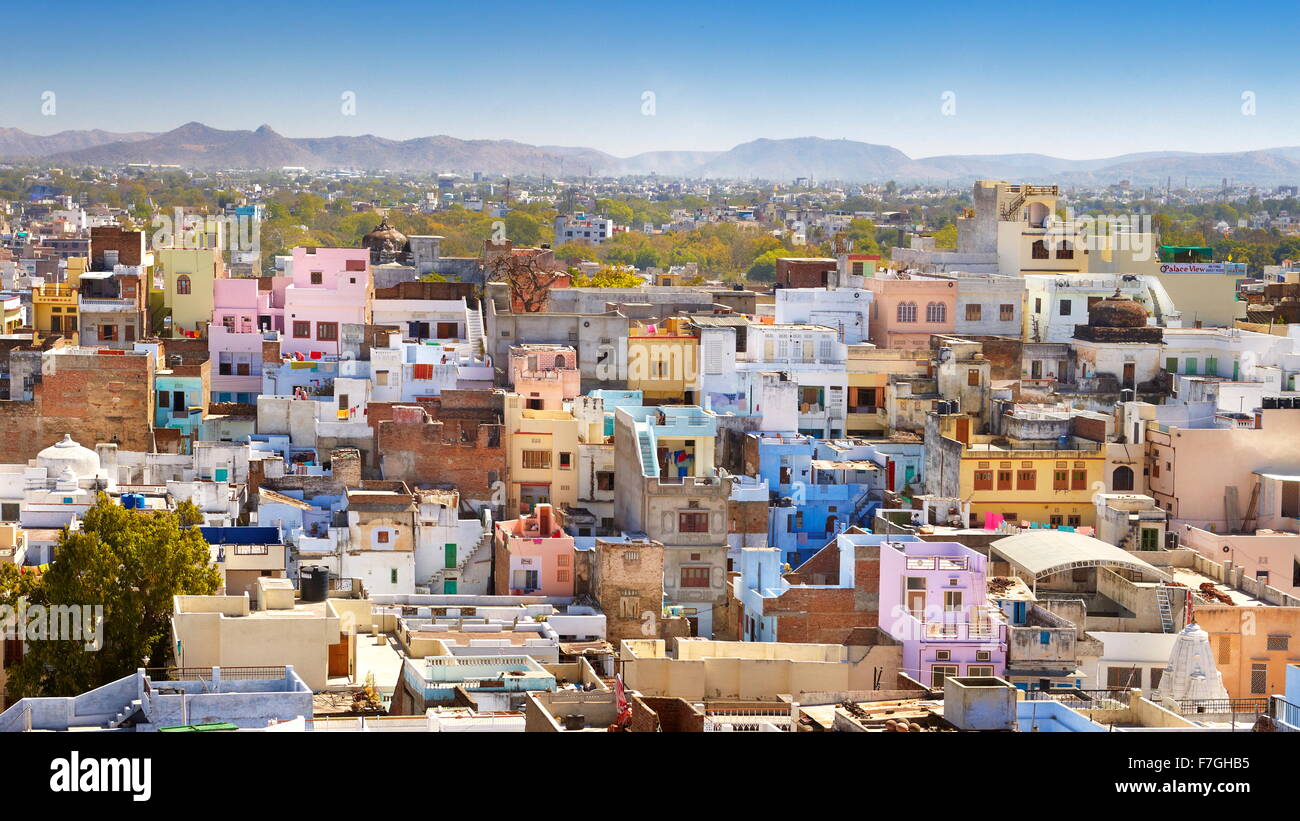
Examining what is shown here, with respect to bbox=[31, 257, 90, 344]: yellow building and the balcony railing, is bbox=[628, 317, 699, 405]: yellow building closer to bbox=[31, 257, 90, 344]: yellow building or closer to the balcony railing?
bbox=[31, 257, 90, 344]: yellow building

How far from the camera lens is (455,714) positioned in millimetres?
11680

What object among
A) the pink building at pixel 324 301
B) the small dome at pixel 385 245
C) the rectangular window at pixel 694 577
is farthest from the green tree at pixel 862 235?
the rectangular window at pixel 694 577

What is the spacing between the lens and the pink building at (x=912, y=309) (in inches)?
980

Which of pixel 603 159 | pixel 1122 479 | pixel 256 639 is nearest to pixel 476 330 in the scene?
pixel 1122 479

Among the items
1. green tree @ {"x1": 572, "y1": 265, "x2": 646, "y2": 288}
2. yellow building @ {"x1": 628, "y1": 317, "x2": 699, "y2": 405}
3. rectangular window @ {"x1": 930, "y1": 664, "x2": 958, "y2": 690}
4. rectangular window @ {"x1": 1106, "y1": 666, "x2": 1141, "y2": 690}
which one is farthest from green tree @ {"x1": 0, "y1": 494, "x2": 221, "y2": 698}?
green tree @ {"x1": 572, "y1": 265, "x2": 646, "y2": 288}

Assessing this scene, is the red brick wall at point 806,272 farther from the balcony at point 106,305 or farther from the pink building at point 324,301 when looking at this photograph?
the balcony at point 106,305

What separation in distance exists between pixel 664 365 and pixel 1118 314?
588cm

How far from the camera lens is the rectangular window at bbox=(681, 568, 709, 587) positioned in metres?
17.5

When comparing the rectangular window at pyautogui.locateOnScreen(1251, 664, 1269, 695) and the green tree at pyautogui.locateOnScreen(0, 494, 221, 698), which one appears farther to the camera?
the rectangular window at pyautogui.locateOnScreen(1251, 664, 1269, 695)

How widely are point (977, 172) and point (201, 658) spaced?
224 feet

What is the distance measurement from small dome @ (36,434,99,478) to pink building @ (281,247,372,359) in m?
5.27

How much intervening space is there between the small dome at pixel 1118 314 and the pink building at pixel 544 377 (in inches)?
275

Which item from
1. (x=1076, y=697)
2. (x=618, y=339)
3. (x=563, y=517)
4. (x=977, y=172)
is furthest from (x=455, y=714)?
(x=977, y=172)
